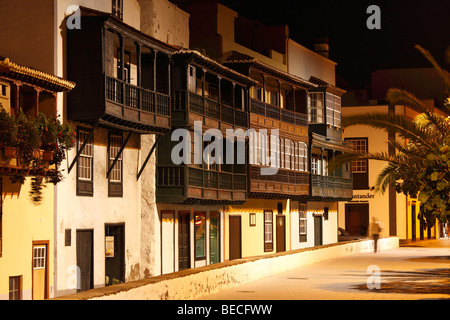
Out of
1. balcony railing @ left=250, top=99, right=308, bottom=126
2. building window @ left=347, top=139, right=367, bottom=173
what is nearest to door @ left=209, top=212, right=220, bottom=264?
balcony railing @ left=250, top=99, right=308, bottom=126

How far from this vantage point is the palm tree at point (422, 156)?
21500mm

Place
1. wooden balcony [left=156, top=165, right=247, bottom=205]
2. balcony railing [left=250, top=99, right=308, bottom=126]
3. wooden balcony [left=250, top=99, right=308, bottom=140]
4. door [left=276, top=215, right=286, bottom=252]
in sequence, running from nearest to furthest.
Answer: wooden balcony [left=156, top=165, right=247, bottom=205], wooden balcony [left=250, top=99, right=308, bottom=140], balcony railing [left=250, top=99, right=308, bottom=126], door [left=276, top=215, right=286, bottom=252]

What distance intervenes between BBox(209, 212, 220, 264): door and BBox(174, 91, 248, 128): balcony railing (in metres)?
4.16

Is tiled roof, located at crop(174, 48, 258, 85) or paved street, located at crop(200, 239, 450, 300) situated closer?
paved street, located at crop(200, 239, 450, 300)

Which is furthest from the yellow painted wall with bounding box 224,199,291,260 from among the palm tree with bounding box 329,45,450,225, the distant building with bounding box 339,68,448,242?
the distant building with bounding box 339,68,448,242

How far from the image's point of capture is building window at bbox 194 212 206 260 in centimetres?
3722

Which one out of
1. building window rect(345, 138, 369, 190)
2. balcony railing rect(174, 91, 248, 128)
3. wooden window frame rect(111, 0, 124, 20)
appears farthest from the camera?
building window rect(345, 138, 369, 190)

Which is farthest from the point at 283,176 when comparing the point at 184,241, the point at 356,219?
the point at 356,219

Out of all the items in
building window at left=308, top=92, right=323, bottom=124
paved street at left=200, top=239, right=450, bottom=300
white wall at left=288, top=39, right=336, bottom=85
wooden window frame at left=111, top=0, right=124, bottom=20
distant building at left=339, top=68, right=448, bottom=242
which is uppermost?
white wall at left=288, top=39, right=336, bottom=85

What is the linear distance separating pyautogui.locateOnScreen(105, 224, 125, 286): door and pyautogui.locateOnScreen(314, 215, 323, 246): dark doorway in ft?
77.6

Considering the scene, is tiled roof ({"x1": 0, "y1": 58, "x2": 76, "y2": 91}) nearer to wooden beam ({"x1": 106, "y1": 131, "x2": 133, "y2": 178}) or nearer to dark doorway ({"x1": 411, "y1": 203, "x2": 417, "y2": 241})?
wooden beam ({"x1": 106, "y1": 131, "x2": 133, "y2": 178})

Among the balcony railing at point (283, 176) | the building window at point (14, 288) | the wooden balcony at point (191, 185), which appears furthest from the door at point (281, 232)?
the building window at point (14, 288)

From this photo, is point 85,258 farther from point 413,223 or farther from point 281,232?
point 413,223

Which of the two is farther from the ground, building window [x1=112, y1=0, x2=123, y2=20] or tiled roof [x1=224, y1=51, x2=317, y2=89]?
building window [x1=112, y1=0, x2=123, y2=20]
